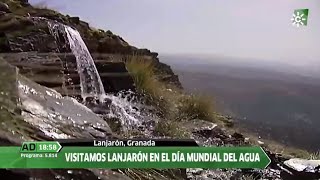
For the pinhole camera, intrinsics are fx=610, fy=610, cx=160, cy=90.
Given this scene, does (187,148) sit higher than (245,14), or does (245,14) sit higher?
(245,14)

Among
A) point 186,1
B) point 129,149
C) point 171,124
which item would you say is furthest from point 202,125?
point 186,1

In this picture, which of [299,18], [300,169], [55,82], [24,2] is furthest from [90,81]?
[300,169]

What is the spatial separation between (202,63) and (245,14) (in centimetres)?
42

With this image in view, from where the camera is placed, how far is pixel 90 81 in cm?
395

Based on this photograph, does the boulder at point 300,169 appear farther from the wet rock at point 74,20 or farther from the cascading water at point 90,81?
the wet rock at point 74,20

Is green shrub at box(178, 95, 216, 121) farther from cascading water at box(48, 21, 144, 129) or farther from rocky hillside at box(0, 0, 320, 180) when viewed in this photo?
cascading water at box(48, 21, 144, 129)

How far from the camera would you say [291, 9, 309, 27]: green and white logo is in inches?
149

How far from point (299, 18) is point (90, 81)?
1.38 meters

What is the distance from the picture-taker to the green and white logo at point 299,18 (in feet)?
12.4

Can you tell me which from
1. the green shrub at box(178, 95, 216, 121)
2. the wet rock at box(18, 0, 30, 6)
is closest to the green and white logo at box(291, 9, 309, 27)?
the green shrub at box(178, 95, 216, 121)

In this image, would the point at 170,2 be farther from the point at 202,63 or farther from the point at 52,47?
the point at 52,47

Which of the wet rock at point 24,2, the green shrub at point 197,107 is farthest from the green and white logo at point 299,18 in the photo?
the wet rock at point 24,2

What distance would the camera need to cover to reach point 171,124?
3.94 metres

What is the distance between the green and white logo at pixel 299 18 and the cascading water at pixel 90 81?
3.80 feet
